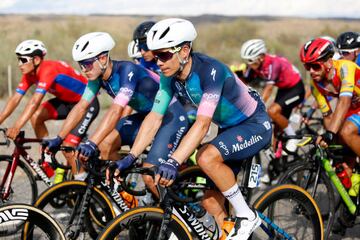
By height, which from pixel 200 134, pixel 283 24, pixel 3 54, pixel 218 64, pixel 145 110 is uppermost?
pixel 218 64

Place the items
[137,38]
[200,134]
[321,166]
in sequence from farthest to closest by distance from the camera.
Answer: [137,38] → [321,166] → [200,134]

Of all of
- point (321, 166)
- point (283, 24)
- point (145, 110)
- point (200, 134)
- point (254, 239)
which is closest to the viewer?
point (200, 134)

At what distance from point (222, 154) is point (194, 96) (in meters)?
0.48

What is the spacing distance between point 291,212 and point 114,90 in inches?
78.7

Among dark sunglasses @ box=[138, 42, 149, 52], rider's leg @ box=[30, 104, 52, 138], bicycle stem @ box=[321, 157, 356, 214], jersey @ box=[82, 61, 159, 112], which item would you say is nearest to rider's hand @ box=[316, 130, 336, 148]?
bicycle stem @ box=[321, 157, 356, 214]

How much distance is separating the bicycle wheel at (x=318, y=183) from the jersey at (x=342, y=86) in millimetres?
772

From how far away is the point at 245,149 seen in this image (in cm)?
436

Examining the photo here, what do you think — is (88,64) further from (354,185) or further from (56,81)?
(354,185)

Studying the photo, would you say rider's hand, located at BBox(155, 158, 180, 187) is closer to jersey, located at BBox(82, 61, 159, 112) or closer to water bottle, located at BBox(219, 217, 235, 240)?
water bottle, located at BBox(219, 217, 235, 240)

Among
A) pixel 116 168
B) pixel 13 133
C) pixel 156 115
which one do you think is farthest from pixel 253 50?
pixel 116 168

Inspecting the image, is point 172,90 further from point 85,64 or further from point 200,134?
point 85,64

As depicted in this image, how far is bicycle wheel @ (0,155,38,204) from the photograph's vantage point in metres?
6.23

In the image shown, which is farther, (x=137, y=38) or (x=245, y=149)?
(x=137, y=38)

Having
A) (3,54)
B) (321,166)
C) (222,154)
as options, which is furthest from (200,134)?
(3,54)
